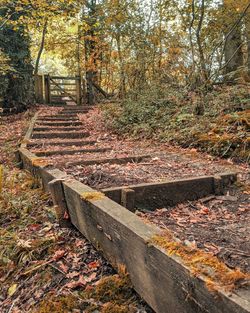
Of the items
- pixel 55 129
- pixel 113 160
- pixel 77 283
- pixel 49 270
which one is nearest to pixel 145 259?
pixel 77 283

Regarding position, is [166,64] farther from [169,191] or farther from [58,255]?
[58,255]

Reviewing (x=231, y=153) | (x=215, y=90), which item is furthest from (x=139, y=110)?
(x=231, y=153)

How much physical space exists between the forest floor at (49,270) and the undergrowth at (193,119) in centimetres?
285

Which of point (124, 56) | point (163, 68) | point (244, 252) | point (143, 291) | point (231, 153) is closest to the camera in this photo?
point (143, 291)

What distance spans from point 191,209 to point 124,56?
8.30m

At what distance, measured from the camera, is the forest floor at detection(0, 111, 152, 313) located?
1.85 metres

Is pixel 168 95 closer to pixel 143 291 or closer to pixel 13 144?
pixel 13 144

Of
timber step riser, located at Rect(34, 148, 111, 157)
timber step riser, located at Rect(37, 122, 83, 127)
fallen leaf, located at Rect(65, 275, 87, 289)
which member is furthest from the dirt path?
timber step riser, located at Rect(37, 122, 83, 127)

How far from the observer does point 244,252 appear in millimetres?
1861

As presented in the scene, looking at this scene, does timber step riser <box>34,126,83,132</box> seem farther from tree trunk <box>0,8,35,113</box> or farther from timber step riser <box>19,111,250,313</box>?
timber step riser <box>19,111,250,313</box>

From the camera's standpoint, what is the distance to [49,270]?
2.24 m

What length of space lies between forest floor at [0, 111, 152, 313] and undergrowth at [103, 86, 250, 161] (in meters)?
2.85

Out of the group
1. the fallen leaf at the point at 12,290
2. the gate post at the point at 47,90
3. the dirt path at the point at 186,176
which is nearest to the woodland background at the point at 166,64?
the dirt path at the point at 186,176

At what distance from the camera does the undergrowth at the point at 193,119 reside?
15.3 feet
